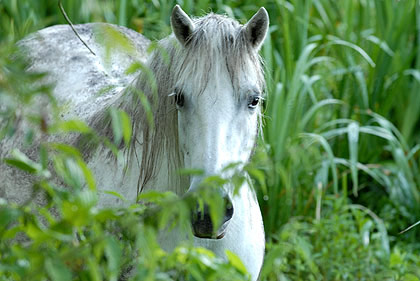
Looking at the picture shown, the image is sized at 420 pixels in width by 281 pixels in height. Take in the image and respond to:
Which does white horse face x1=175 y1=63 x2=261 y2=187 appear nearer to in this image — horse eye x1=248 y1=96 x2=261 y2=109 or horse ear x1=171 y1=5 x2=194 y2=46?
horse eye x1=248 y1=96 x2=261 y2=109

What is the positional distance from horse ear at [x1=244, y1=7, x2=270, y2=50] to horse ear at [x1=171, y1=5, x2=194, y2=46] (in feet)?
0.59

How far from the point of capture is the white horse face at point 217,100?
2131 millimetres

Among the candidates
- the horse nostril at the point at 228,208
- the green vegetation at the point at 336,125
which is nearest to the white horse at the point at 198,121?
the horse nostril at the point at 228,208

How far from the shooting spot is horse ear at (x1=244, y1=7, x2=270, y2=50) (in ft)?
7.75

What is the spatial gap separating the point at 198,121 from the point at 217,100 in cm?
8

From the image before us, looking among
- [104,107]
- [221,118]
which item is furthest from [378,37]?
[221,118]

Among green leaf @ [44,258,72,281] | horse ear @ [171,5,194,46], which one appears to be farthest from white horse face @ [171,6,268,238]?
green leaf @ [44,258,72,281]

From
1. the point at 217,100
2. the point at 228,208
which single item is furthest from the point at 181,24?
the point at 228,208

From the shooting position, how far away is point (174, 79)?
234 centimetres

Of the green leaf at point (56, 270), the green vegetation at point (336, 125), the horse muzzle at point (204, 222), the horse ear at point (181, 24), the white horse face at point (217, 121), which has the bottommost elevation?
the green vegetation at point (336, 125)

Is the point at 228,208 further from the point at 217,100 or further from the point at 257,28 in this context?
the point at 257,28

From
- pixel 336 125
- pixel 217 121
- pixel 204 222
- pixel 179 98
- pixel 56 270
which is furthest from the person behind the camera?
pixel 336 125

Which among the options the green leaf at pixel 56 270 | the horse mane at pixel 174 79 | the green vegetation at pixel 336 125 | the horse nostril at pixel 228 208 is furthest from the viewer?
the green vegetation at pixel 336 125

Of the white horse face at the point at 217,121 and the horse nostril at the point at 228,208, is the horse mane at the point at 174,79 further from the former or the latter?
the horse nostril at the point at 228,208
